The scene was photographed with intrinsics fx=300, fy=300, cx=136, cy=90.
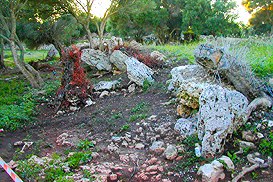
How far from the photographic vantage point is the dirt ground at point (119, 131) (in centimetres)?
460

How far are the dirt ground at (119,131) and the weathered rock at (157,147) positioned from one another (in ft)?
0.35

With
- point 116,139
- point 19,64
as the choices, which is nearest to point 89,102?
point 116,139

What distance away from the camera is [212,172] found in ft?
13.3

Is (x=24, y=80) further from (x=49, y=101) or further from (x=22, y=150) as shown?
(x=22, y=150)

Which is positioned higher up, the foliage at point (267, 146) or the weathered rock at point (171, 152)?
the foliage at point (267, 146)

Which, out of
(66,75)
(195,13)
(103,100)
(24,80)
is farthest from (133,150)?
(195,13)

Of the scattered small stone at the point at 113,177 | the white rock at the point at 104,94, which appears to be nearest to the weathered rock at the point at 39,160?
the scattered small stone at the point at 113,177

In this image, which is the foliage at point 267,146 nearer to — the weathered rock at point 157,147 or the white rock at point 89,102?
the weathered rock at point 157,147

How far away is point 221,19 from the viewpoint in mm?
25000

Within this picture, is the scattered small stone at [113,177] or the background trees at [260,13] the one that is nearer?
the scattered small stone at [113,177]

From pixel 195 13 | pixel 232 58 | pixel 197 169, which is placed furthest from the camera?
pixel 195 13

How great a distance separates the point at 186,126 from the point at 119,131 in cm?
150

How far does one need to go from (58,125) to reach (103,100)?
1.66 m

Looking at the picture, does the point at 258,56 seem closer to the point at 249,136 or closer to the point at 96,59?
the point at 249,136
